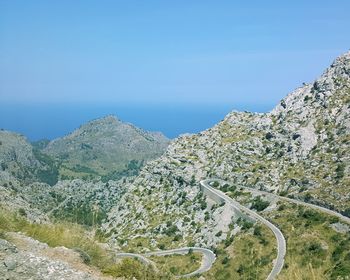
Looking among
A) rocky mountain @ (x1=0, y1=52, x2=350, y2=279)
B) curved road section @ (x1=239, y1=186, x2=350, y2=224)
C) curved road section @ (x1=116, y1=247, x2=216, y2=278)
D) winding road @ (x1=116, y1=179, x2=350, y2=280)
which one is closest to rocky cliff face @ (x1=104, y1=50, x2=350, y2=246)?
rocky mountain @ (x1=0, y1=52, x2=350, y2=279)

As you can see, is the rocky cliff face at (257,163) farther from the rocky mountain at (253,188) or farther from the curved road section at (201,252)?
the curved road section at (201,252)

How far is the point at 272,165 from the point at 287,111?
2599cm

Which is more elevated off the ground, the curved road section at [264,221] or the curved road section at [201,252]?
the curved road section at [264,221]

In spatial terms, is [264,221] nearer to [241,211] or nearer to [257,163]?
[241,211]

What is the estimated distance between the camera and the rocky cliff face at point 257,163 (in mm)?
96875

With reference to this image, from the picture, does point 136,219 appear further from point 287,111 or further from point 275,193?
point 287,111

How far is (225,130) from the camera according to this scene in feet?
474

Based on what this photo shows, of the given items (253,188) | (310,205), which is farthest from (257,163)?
(310,205)

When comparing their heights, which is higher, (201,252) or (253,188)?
(253,188)

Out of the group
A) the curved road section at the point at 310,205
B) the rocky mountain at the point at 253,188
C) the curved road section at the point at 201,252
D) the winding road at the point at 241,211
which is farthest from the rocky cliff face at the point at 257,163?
the curved road section at the point at 201,252

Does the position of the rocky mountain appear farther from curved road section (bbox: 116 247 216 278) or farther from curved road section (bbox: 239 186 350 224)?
curved road section (bbox: 116 247 216 278)

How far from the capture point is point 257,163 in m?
119

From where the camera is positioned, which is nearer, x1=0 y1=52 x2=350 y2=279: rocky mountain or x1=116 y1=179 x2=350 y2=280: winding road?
x1=116 y1=179 x2=350 y2=280: winding road

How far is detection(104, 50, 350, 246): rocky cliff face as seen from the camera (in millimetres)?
96875
